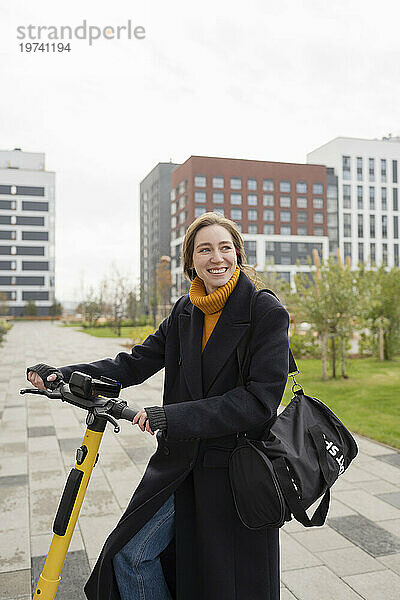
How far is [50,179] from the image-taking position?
8156 cm

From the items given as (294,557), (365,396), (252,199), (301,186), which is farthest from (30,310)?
(294,557)

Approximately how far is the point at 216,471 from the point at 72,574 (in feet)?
5.77

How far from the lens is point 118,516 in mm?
4258

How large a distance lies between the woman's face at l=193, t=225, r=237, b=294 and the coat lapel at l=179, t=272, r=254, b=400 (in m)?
0.07

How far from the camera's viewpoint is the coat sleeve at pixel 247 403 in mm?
1904

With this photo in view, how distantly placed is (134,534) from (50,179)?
83.9 metres

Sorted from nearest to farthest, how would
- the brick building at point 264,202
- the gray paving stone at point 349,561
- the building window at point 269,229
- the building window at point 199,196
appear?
the gray paving stone at point 349,561
the building window at point 199,196
the brick building at point 264,202
the building window at point 269,229

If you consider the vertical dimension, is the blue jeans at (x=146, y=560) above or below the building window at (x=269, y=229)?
below

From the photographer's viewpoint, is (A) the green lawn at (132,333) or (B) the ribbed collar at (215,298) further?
(A) the green lawn at (132,333)

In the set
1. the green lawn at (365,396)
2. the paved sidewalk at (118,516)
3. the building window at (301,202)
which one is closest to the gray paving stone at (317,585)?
the paved sidewalk at (118,516)

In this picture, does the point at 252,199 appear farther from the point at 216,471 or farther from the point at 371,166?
the point at 216,471

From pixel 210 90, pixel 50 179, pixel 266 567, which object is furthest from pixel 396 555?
pixel 50 179

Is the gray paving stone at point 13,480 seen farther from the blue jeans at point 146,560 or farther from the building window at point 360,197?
the building window at point 360,197

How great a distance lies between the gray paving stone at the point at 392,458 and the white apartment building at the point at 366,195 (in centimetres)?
7815
